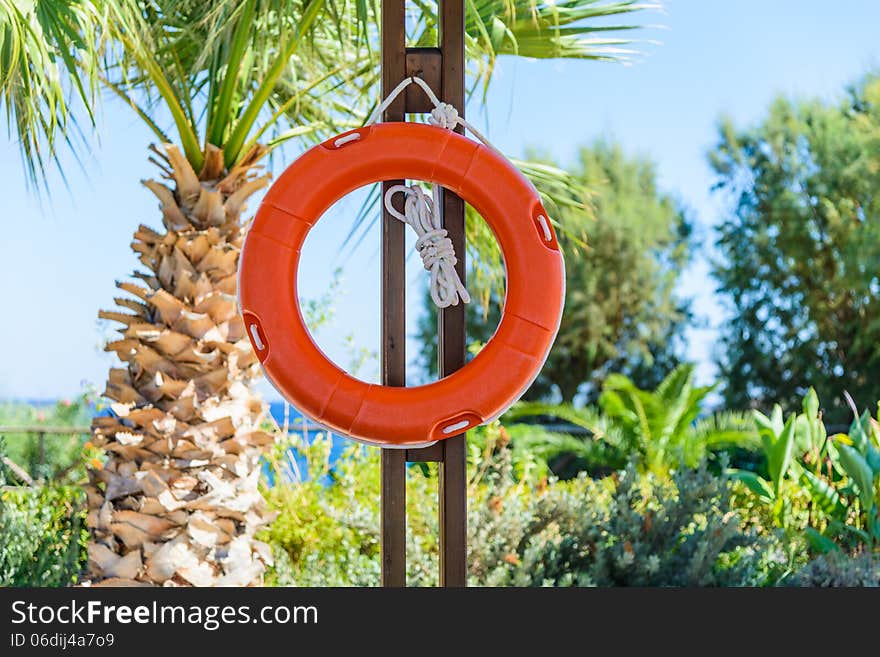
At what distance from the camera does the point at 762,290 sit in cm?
825

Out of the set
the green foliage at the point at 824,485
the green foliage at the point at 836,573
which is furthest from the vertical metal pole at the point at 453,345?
the green foliage at the point at 824,485

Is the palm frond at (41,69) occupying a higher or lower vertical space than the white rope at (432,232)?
higher

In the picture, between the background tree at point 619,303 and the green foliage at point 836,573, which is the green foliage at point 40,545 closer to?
the green foliage at point 836,573

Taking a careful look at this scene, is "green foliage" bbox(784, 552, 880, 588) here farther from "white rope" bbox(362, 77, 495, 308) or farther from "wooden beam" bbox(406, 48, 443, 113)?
"wooden beam" bbox(406, 48, 443, 113)

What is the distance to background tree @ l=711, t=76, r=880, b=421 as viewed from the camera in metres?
Result: 7.92

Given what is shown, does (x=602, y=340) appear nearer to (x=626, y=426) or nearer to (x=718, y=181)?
(x=718, y=181)

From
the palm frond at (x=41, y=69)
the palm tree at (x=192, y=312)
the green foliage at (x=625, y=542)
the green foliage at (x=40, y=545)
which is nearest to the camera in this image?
the palm frond at (x=41, y=69)

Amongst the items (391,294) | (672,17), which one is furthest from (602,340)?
(391,294)

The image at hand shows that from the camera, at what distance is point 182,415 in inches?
121

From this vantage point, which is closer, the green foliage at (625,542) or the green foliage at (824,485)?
the green foliage at (625,542)

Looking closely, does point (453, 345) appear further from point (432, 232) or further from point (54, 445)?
point (54, 445)

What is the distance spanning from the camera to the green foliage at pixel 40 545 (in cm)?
370

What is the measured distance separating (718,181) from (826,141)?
967 mm

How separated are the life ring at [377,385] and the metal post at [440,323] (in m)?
0.06
